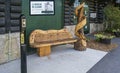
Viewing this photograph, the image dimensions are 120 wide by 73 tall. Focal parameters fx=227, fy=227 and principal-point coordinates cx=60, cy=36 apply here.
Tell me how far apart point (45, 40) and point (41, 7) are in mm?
1469

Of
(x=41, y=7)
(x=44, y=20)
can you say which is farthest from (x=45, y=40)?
(x=41, y=7)

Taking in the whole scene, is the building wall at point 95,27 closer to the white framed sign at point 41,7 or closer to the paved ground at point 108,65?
the white framed sign at point 41,7

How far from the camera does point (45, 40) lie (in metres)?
8.25

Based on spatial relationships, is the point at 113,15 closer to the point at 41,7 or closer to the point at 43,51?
the point at 41,7

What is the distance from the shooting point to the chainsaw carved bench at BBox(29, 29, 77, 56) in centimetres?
777

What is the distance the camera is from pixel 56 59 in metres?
7.73

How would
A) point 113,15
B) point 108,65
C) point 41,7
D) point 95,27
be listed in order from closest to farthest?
point 108,65 → point 41,7 → point 113,15 → point 95,27

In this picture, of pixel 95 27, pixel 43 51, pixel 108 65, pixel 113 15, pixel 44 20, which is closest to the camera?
pixel 108 65

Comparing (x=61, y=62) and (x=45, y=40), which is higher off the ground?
(x=45, y=40)

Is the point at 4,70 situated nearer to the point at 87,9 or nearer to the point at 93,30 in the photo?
the point at 87,9

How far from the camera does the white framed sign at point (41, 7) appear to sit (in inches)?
335

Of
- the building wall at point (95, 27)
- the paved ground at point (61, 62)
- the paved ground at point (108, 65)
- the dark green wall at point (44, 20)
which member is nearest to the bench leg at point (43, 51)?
the paved ground at point (61, 62)

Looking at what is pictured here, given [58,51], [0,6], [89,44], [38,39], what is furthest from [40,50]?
[89,44]

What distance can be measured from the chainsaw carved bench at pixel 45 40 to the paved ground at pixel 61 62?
283mm
